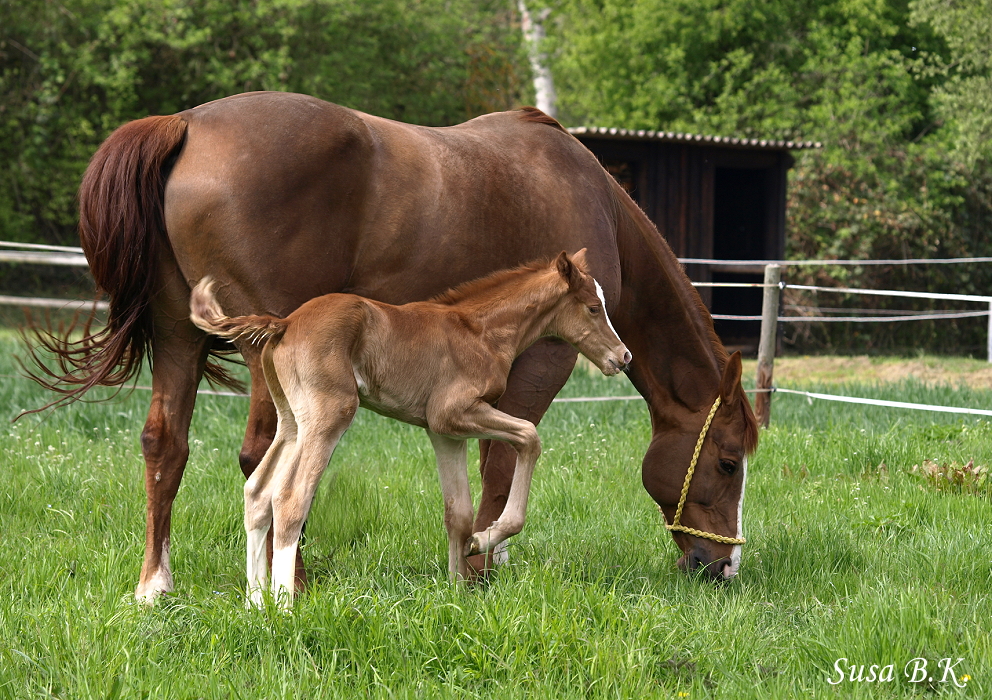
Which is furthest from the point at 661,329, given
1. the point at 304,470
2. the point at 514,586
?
the point at 304,470

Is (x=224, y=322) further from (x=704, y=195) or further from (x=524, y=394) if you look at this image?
(x=704, y=195)

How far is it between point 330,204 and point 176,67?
49.8ft

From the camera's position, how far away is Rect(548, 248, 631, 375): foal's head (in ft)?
11.8

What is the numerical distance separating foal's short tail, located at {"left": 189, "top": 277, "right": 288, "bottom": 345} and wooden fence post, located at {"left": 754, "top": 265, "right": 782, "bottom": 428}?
15.7 ft

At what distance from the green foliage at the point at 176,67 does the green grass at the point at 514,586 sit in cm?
1146

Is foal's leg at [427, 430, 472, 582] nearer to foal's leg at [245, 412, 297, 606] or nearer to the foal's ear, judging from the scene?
foal's leg at [245, 412, 297, 606]

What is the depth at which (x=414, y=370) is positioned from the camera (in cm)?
331

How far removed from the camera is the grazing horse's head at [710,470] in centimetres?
413

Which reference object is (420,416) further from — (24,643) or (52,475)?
(52,475)

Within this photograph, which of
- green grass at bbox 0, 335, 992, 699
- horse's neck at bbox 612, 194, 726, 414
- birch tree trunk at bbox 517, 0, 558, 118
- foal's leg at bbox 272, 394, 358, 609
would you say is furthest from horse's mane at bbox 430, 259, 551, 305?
birch tree trunk at bbox 517, 0, 558, 118

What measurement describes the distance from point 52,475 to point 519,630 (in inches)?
122

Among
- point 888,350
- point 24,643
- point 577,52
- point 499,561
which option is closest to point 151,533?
point 24,643

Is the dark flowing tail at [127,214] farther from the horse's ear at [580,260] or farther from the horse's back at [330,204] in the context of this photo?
the horse's ear at [580,260]

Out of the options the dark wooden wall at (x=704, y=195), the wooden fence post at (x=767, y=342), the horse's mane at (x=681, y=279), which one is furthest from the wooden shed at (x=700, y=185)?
the horse's mane at (x=681, y=279)
